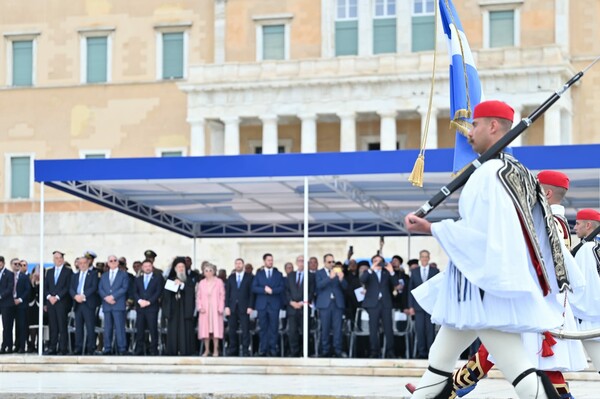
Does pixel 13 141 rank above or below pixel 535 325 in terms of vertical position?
above

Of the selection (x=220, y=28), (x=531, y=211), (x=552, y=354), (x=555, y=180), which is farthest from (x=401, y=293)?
(x=220, y=28)

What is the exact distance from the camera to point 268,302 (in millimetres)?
21844

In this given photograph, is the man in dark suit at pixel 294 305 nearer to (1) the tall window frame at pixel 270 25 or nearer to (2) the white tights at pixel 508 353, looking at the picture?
(2) the white tights at pixel 508 353

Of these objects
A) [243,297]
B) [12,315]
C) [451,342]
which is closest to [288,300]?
[243,297]

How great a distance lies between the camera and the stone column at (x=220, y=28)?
180 feet

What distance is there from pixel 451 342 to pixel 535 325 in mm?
636

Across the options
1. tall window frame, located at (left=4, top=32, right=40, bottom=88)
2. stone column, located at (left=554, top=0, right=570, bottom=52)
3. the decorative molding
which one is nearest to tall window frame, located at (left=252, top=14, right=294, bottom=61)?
the decorative molding

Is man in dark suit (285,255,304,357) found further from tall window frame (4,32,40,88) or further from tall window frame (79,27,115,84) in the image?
tall window frame (4,32,40,88)

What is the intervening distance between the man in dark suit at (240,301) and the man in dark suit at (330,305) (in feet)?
4.16

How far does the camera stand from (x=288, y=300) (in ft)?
71.3

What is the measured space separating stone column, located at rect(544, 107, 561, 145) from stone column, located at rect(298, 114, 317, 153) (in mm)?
8801

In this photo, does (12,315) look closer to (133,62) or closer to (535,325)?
(535,325)

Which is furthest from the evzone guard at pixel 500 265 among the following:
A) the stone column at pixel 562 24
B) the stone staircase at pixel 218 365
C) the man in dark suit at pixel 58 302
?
the stone column at pixel 562 24

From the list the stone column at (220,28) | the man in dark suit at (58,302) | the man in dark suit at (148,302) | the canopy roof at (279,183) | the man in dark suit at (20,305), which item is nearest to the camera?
the canopy roof at (279,183)
